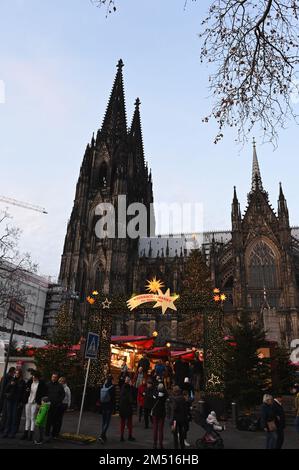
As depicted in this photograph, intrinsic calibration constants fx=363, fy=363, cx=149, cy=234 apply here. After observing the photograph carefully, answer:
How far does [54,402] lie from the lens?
7.92 meters

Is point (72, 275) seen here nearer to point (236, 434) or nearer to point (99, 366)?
point (99, 366)

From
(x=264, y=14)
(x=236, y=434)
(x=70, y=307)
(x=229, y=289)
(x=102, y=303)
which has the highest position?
(x=229, y=289)

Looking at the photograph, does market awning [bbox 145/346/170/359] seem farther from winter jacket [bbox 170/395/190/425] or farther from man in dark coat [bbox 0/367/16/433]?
winter jacket [bbox 170/395/190/425]

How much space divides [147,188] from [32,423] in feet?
181

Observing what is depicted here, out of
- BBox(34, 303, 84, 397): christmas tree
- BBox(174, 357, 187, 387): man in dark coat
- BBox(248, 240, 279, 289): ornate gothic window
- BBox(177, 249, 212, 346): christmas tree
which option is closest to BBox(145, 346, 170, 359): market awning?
BBox(34, 303, 84, 397): christmas tree

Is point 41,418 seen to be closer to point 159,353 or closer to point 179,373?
point 179,373

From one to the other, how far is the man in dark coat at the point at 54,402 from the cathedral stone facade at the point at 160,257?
85.2ft

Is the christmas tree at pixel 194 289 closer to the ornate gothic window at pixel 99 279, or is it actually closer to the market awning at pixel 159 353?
the market awning at pixel 159 353

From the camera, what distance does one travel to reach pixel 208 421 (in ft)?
24.7

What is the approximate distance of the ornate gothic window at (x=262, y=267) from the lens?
39875 millimetres

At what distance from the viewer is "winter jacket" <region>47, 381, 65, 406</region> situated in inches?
311

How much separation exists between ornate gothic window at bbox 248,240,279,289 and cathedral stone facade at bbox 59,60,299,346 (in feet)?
0.35

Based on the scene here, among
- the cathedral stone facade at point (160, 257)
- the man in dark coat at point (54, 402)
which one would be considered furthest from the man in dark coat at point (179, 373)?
the cathedral stone facade at point (160, 257)
